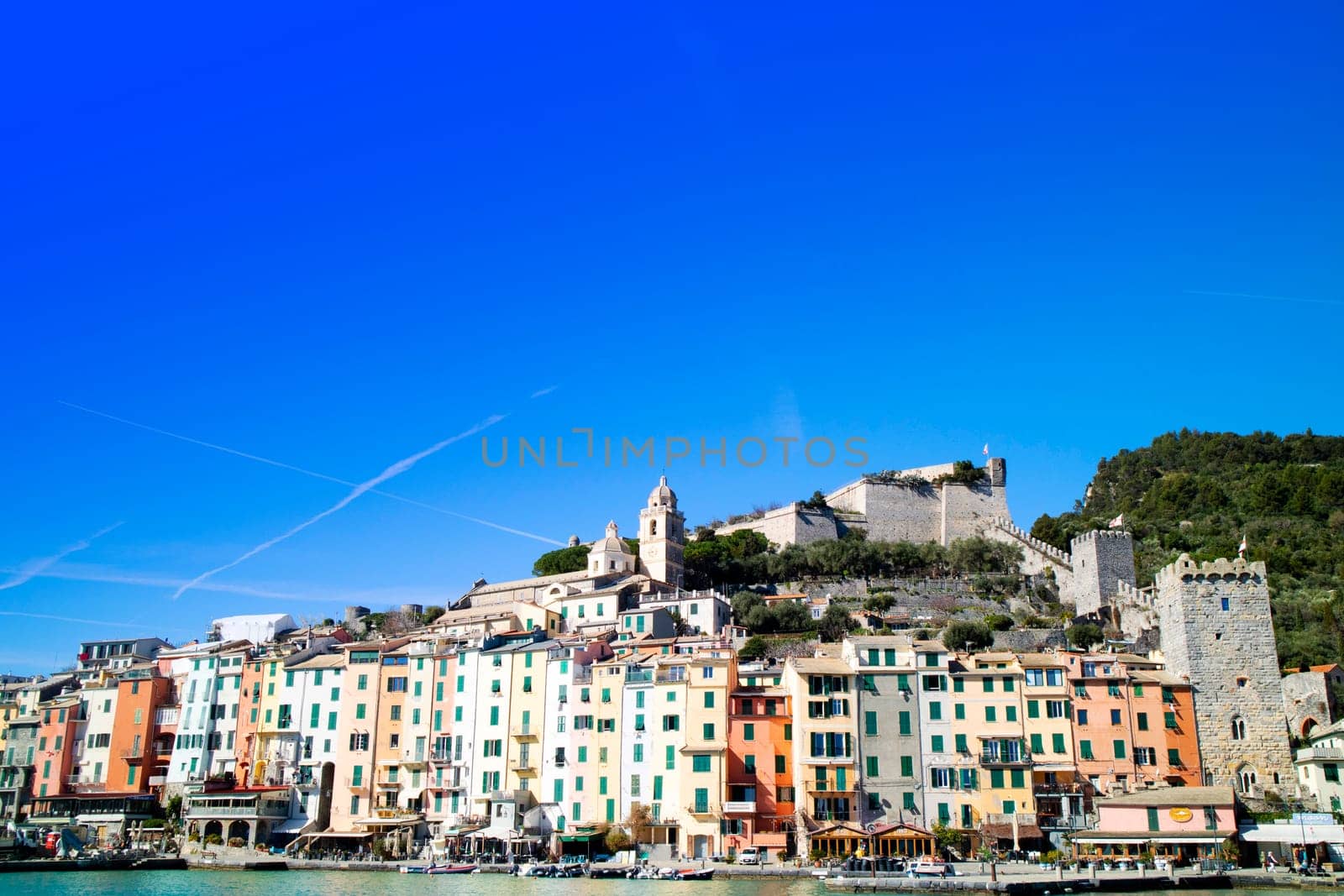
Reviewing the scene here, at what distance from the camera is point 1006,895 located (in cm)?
3950

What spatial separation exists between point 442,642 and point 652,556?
34659mm

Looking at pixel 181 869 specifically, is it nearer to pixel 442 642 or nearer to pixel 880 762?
pixel 442 642

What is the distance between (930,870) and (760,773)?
1026cm

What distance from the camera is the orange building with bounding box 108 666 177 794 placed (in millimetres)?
66688

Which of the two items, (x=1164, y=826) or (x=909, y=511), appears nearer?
(x=1164, y=826)

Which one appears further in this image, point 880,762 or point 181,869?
point 181,869

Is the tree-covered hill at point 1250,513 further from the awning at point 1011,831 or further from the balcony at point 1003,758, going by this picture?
the awning at point 1011,831

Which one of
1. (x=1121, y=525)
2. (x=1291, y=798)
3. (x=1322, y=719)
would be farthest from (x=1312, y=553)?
(x=1291, y=798)

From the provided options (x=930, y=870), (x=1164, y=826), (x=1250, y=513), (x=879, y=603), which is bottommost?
(x=930, y=870)

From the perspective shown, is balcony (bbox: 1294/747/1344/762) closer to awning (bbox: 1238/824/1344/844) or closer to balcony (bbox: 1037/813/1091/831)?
awning (bbox: 1238/824/1344/844)

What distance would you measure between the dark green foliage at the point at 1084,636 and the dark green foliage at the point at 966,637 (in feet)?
15.4

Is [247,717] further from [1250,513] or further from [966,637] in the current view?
[1250,513]

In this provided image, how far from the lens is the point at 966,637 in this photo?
71.3 meters

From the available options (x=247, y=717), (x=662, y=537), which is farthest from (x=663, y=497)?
(x=247, y=717)
